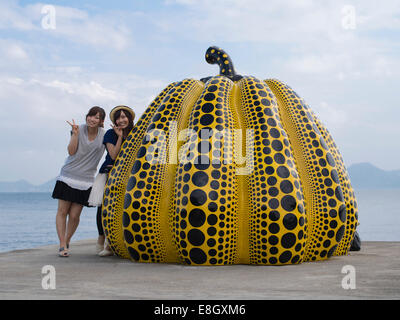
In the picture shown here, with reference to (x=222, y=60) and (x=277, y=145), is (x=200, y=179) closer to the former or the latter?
(x=277, y=145)

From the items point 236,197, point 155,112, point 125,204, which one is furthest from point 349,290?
point 155,112

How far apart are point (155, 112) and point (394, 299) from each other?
3.90 metres

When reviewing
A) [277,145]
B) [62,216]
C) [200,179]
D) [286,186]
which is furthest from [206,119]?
[62,216]

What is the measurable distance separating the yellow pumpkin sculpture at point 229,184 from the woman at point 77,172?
0.66 m

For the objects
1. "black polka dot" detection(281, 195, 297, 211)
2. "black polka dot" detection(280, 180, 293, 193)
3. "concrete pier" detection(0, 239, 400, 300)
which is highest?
"black polka dot" detection(280, 180, 293, 193)

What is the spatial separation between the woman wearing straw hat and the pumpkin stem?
5.06ft

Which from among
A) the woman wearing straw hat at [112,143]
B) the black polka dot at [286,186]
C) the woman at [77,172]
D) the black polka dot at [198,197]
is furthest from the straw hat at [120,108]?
the black polka dot at [286,186]

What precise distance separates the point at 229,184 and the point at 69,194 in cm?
259

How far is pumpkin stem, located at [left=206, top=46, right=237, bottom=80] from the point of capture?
791 cm

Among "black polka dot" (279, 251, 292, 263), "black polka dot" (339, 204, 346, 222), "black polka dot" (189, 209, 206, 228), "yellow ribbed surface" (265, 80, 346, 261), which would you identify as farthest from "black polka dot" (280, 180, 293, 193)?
"black polka dot" (189, 209, 206, 228)

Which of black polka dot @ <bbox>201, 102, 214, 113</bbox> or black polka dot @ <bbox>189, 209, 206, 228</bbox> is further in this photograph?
black polka dot @ <bbox>201, 102, 214, 113</bbox>

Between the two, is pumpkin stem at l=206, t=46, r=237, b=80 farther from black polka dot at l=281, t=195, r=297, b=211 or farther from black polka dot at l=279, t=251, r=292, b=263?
black polka dot at l=279, t=251, r=292, b=263

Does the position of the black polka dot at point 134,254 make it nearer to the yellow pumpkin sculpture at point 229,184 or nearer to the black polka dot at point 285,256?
the yellow pumpkin sculpture at point 229,184

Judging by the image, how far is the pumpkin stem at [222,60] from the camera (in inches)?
311
